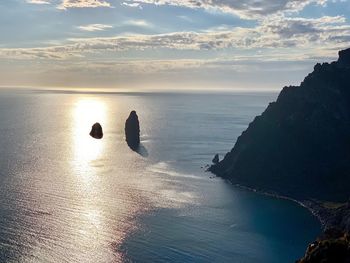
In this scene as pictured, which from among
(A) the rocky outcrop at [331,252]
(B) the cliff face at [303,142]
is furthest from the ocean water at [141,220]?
(A) the rocky outcrop at [331,252]

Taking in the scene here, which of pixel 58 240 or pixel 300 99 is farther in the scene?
pixel 300 99

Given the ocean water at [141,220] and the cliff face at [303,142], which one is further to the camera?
the cliff face at [303,142]

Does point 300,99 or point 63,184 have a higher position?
point 300,99

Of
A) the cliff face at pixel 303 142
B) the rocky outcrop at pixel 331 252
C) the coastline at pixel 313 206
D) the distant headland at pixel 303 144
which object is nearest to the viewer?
the rocky outcrop at pixel 331 252

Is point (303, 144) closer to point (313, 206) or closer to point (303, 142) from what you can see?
point (303, 142)

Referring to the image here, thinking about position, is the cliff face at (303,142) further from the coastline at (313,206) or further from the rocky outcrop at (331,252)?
the rocky outcrop at (331,252)

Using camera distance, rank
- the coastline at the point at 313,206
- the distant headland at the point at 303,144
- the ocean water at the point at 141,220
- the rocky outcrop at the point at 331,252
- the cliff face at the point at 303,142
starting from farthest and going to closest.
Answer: the cliff face at the point at 303,142, the distant headland at the point at 303,144, the coastline at the point at 313,206, the ocean water at the point at 141,220, the rocky outcrop at the point at 331,252

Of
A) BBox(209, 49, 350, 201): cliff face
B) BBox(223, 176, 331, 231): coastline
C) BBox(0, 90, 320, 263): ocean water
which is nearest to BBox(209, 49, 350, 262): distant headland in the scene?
BBox(209, 49, 350, 201): cliff face

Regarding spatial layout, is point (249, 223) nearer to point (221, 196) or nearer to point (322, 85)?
point (221, 196)

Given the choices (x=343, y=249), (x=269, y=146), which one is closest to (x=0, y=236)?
(x=343, y=249)
